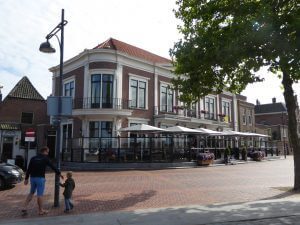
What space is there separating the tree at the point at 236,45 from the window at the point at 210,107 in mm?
24018

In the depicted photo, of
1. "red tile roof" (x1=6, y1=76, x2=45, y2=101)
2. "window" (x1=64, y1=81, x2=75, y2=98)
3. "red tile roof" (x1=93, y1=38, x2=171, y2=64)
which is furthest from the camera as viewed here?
"red tile roof" (x1=6, y1=76, x2=45, y2=101)

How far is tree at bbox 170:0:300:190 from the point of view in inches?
450

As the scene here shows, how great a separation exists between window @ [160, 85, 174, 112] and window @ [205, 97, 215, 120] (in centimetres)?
655

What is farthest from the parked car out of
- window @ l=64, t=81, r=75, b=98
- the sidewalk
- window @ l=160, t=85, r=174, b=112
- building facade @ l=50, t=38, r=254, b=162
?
window @ l=160, t=85, r=174, b=112

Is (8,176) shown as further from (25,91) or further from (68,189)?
(25,91)

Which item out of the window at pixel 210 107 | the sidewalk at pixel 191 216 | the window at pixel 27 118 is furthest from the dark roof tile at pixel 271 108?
the sidewalk at pixel 191 216

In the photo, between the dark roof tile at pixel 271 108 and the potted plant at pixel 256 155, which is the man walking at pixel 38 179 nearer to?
the potted plant at pixel 256 155

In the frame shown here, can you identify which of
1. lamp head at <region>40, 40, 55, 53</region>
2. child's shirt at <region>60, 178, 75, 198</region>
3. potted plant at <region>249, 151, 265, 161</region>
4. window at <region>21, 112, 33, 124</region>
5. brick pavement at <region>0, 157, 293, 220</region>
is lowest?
brick pavement at <region>0, 157, 293, 220</region>

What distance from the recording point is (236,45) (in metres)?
11.6

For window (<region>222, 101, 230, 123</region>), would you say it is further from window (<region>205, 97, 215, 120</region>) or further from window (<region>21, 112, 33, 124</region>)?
window (<region>21, 112, 33, 124</region>)

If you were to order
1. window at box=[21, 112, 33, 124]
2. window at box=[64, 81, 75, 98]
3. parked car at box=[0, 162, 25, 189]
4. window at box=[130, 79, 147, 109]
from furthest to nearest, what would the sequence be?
window at box=[21, 112, 33, 124] → window at box=[64, 81, 75, 98] → window at box=[130, 79, 147, 109] → parked car at box=[0, 162, 25, 189]

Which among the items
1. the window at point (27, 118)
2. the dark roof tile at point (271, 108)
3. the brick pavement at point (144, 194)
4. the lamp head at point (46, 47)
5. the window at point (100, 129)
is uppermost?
the dark roof tile at point (271, 108)

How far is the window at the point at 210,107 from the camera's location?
40000 mm

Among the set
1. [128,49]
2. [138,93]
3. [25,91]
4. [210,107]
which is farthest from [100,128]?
[210,107]
